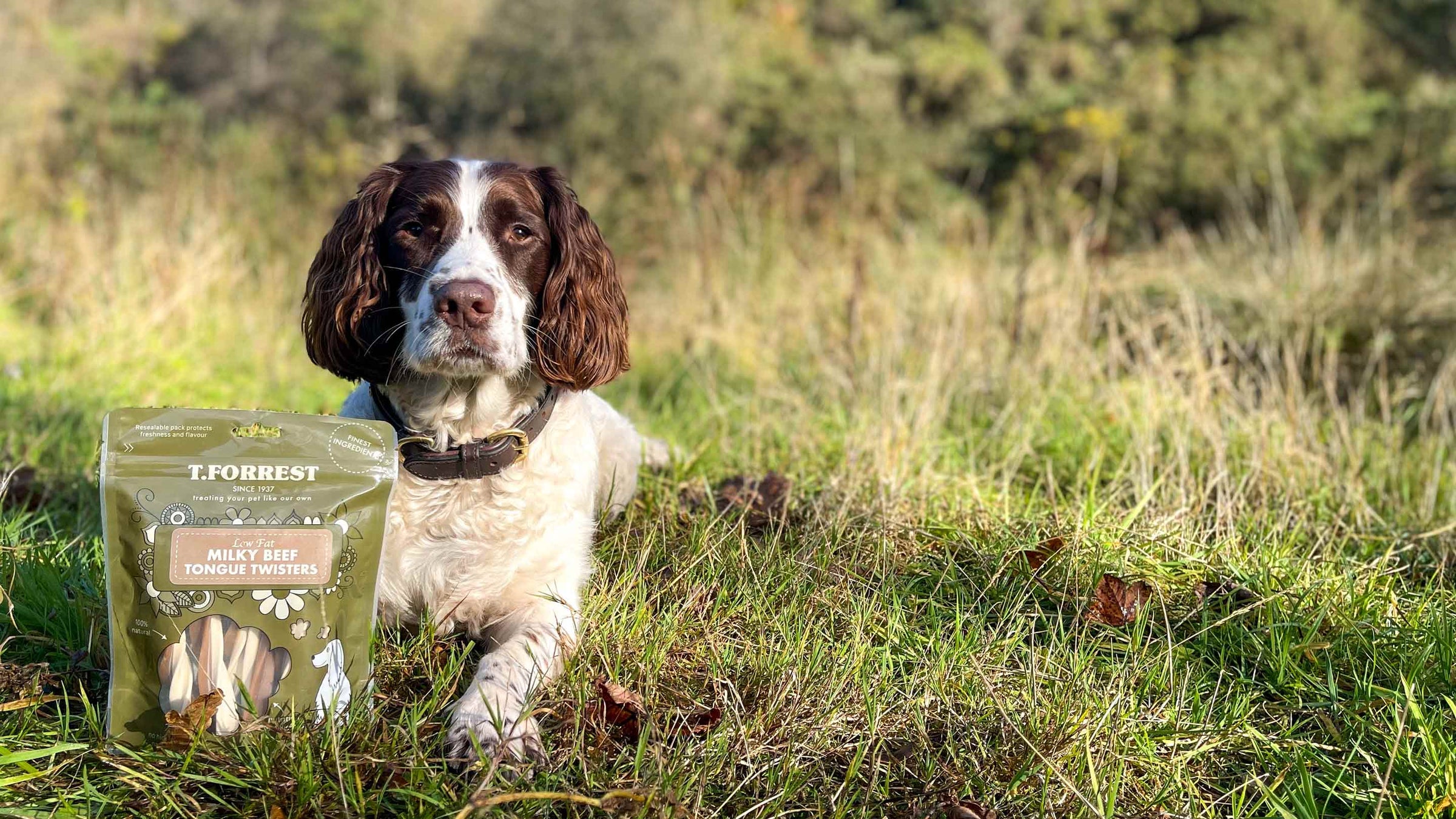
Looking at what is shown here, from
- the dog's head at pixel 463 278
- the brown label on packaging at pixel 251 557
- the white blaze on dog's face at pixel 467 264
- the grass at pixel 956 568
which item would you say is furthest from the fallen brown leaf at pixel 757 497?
the brown label on packaging at pixel 251 557

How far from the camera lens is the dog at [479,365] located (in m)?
2.50

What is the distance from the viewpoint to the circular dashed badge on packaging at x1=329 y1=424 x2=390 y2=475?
2023mm

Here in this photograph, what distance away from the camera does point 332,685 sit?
6.65ft

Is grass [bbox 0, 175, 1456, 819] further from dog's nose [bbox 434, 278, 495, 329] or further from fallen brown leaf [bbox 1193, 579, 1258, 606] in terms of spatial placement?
dog's nose [bbox 434, 278, 495, 329]

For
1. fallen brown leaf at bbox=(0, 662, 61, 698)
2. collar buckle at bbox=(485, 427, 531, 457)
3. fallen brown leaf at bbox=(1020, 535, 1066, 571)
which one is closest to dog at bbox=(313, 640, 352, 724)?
fallen brown leaf at bbox=(0, 662, 61, 698)

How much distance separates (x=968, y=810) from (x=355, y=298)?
1823mm

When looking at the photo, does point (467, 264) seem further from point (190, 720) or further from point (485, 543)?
point (190, 720)

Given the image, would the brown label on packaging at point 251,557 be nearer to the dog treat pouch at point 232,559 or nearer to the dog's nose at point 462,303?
the dog treat pouch at point 232,559

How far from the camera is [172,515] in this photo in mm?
1922

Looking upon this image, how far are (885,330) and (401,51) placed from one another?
17315mm

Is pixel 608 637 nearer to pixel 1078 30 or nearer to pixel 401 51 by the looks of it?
pixel 1078 30

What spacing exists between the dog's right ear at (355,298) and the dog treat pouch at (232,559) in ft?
2.04

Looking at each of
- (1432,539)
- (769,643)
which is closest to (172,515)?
(769,643)

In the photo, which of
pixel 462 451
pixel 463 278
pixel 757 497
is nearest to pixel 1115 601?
pixel 757 497
